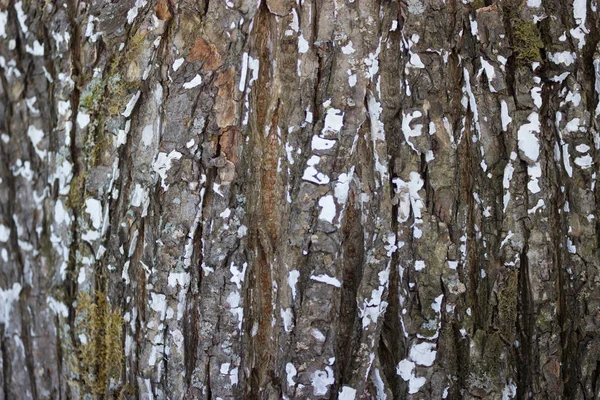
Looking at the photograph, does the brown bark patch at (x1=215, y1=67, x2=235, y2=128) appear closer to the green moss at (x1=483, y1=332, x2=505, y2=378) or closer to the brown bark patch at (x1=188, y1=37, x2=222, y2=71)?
the brown bark patch at (x1=188, y1=37, x2=222, y2=71)

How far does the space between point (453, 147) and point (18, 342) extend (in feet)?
4.27

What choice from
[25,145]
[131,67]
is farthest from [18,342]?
[131,67]

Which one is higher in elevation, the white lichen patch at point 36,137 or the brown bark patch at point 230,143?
the white lichen patch at point 36,137

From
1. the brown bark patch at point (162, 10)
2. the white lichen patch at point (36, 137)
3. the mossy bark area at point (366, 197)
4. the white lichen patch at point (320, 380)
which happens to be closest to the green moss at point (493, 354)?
the mossy bark area at point (366, 197)

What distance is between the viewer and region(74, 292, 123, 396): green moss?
1364 millimetres

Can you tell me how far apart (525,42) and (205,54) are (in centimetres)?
74

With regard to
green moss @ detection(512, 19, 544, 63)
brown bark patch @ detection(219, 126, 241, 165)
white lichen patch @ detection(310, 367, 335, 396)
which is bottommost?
white lichen patch @ detection(310, 367, 335, 396)

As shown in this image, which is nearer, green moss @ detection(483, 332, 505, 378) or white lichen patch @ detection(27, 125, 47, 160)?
green moss @ detection(483, 332, 505, 378)

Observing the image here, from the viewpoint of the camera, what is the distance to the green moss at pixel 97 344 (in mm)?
1364

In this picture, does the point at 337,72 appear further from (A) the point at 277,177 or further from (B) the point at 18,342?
(B) the point at 18,342

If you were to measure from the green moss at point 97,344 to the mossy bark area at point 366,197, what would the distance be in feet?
0.36

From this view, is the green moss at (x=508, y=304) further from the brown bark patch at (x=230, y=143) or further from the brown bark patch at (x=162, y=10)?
the brown bark patch at (x=162, y=10)

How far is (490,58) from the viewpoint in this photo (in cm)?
122

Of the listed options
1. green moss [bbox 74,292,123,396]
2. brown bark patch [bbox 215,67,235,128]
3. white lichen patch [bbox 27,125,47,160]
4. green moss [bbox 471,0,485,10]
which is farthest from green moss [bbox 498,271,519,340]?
white lichen patch [bbox 27,125,47,160]
